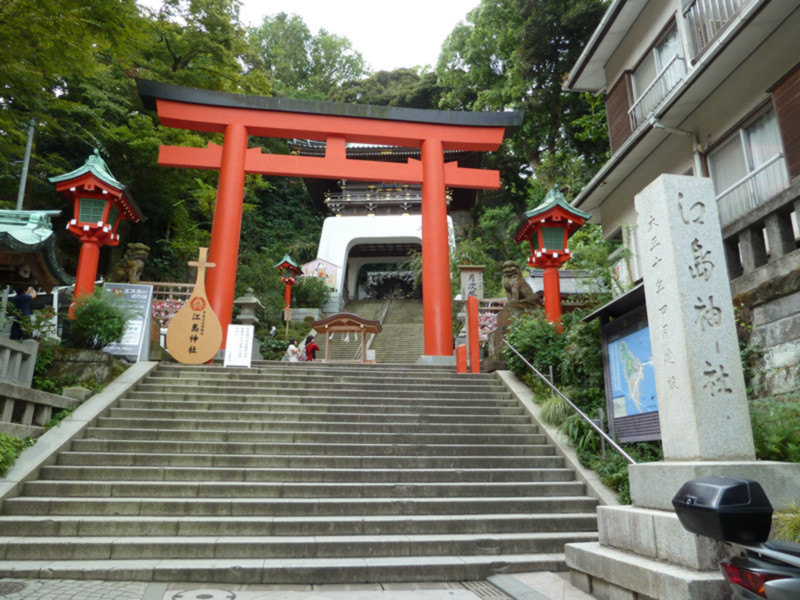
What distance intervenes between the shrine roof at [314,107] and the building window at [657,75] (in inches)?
119

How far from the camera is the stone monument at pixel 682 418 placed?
311cm

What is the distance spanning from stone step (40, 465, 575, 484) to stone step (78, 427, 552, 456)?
537 millimetres

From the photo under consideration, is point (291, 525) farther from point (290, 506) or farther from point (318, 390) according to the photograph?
point (318, 390)

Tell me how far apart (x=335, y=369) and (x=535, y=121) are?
15385 millimetres

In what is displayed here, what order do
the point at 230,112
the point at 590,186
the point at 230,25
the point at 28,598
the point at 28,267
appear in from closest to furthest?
1. the point at 28,598
2. the point at 28,267
3. the point at 590,186
4. the point at 230,112
5. the point at 230,25

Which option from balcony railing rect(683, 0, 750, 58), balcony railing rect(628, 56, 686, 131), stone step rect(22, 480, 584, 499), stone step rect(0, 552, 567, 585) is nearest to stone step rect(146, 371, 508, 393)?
stone step rect(22, 480, 584, 499)

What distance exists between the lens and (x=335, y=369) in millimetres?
9836

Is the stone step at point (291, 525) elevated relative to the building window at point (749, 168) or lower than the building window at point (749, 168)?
lower

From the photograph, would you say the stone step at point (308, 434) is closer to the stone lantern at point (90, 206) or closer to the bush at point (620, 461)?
the bush at point (620, 461)

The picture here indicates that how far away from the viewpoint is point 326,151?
12055mm

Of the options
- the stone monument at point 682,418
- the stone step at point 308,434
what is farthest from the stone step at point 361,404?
the stone monument at point 682,418

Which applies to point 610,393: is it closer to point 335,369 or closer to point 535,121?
point 335,369

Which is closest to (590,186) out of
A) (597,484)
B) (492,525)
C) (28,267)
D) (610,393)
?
(610,393)

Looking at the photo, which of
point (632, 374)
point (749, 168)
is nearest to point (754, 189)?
point (749, 168)
